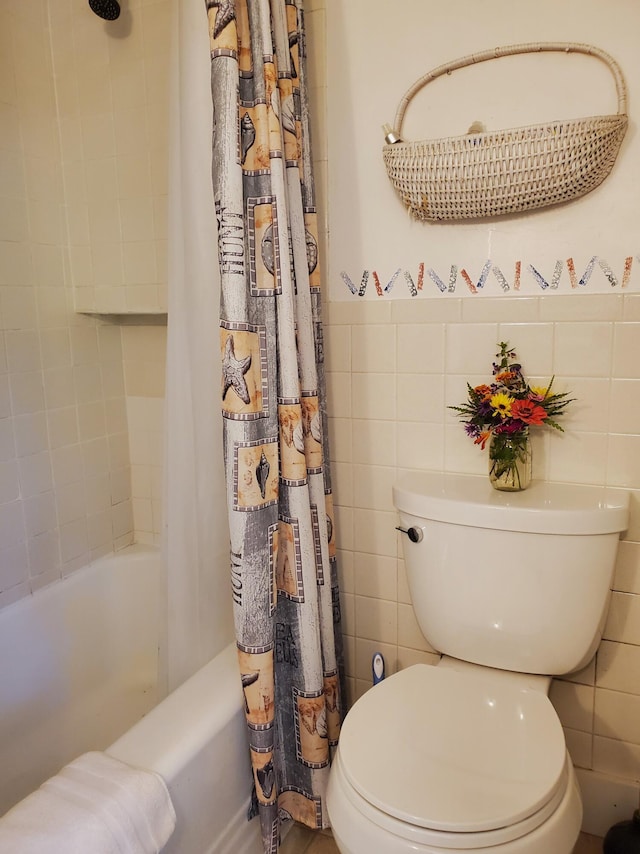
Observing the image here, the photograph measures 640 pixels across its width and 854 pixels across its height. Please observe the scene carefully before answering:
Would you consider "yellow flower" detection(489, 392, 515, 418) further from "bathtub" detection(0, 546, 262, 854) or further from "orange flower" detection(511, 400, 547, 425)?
"bathtub" detection(0, 546, 262, 854)

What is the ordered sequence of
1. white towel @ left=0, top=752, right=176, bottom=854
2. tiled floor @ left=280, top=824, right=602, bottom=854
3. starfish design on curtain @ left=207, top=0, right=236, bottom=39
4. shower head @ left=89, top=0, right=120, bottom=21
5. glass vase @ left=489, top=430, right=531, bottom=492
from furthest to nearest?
shower head @ left=89, top=0, right=120, bottom=21, tiled floor @ left=280, top=824, right=602, bottom=854, glass vase @ left=489, top=430, right=531, bottom=492, starfish design on curtain @ left=207, top=0, right=236, bottom=39, white towel @ left=0, top=752, right=176, bottom=854

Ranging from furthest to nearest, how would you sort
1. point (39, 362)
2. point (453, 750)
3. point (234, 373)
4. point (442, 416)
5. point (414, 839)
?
point (39, 362)
point (442, 416)
point (234, 373)
point (453, 750)
point (414, 839)

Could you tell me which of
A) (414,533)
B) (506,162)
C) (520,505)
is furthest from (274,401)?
(506,162)

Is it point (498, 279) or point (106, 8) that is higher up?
point (106, 8)

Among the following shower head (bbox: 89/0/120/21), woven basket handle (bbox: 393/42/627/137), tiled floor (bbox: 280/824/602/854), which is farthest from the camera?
shower head (bbox: 89/0/120/21)

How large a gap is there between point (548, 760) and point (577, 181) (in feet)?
3.33

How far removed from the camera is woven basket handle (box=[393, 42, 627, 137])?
1130mm

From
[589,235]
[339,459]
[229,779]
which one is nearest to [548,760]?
[229,779]

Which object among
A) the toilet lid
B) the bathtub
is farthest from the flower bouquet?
the bathtub

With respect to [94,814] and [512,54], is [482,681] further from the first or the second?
[512,54]

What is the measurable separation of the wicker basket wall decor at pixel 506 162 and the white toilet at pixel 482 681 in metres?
0.59

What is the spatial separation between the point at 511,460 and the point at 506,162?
1.90 ft

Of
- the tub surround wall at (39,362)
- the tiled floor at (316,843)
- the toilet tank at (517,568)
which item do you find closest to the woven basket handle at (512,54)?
the toilet tank at (517,568)

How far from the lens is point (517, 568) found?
120cm
